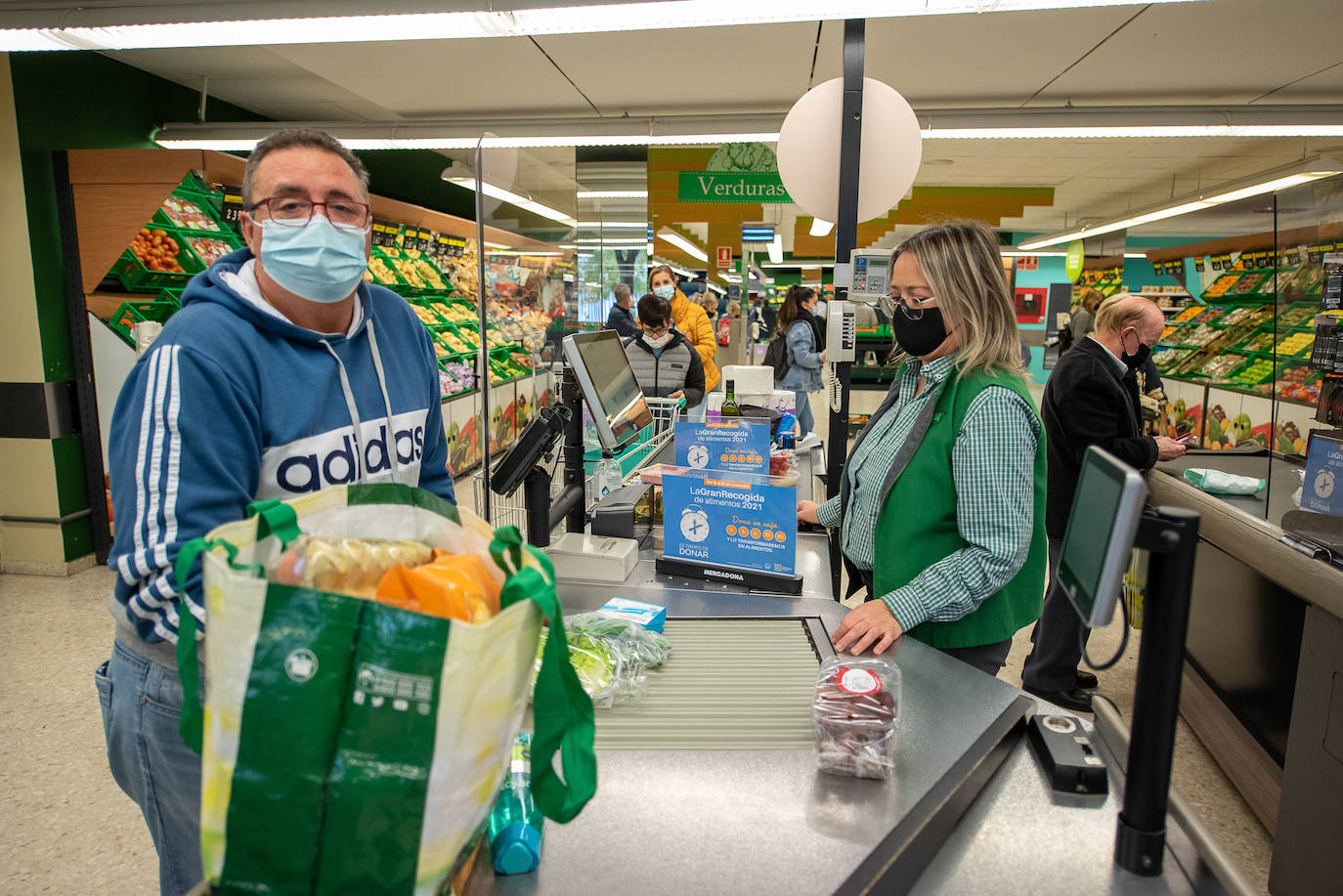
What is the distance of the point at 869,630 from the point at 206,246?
6.02m

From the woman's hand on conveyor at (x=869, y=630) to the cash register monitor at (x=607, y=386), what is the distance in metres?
0.83

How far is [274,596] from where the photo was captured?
76 cm

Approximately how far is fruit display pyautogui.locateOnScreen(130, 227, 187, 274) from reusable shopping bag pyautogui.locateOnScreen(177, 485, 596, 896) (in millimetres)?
5750

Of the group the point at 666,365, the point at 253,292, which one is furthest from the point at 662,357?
the point at 253,292

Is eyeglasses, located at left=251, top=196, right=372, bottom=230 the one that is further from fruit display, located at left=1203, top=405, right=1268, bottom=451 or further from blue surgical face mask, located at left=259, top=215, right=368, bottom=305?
fruit display, located at left=1203, top=405, right=1268, bottom=451

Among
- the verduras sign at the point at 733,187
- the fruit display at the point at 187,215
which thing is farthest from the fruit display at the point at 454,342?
the verduras sign at the point at 733,187

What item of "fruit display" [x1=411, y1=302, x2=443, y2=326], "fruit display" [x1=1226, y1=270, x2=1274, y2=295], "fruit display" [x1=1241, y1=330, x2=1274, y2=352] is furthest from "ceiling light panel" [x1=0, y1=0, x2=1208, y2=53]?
"fruit display" [x1=1226, y1=270, x2=1274, y2=295]

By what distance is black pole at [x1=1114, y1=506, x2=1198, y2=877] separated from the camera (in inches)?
35.0

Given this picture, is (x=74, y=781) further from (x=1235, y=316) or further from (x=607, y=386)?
(x=1235, y=316)

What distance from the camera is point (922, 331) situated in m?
1.92

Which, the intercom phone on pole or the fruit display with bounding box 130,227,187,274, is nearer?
the intercom phone on pole

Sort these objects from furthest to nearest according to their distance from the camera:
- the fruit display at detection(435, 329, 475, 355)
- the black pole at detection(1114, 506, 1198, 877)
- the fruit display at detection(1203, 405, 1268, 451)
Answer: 1. the fruit display at detection(435, 329, 475, 355)
2. the fruit display at detection(1203, 405, 1268, 451)
3. the black pole at detection(1114, 506, 1198, 877)

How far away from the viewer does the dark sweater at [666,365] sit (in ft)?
20.5

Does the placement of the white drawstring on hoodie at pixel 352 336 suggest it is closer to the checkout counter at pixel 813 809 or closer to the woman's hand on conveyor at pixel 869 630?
the checkout counter at pixel 813 809
